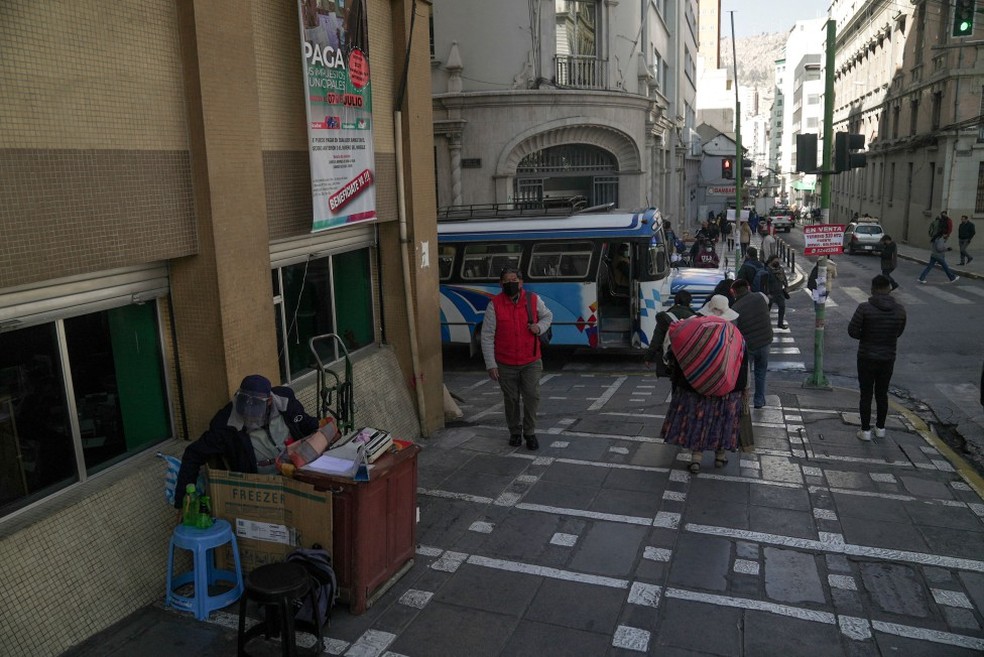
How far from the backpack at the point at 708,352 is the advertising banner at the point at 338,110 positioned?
351 cm

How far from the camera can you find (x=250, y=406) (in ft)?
17.8

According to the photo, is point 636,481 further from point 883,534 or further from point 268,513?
point 268,513

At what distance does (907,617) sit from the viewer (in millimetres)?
5098

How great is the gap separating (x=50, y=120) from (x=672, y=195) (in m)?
36.5

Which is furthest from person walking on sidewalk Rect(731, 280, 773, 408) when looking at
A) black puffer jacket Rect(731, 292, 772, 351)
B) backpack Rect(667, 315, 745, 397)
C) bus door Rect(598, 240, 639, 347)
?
bus door Rect(598, 240, 639, 347)

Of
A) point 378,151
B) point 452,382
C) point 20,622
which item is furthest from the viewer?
point 452,382

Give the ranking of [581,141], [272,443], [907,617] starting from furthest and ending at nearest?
1. [581,141]
2. [272,443]
3. [907,617]

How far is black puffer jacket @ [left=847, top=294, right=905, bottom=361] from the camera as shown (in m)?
8.30

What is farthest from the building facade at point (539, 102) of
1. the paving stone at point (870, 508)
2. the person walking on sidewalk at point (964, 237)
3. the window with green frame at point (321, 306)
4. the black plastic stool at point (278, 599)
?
the black plastic stool at point (278, 599)

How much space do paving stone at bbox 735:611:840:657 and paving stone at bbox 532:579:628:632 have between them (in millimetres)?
861

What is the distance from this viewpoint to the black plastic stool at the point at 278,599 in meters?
4.42

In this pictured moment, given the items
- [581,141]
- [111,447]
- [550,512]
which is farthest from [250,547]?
[581,141]

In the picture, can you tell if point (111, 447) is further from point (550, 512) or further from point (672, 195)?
point (672, 195)

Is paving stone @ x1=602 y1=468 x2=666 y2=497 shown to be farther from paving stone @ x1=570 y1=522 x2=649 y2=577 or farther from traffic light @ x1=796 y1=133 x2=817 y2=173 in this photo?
traffic light @ x1=796 y1=133 x2=817 y2=173
